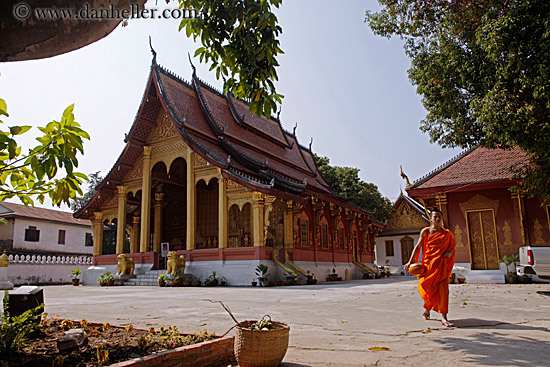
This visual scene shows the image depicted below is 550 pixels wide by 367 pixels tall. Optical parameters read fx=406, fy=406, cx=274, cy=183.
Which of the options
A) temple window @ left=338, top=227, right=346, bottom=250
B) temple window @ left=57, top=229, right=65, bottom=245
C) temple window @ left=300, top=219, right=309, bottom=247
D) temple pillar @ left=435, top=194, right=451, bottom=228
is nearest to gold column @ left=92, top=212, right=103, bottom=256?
temple window @ left=300, top=219, right=309, bottom=247

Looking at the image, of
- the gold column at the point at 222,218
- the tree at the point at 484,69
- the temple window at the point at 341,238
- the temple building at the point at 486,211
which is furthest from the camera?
the temple window at the point at 341,238

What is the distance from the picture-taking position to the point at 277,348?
8.81 feet

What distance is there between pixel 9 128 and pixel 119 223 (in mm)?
15247

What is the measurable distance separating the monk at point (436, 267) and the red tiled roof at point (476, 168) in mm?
8733

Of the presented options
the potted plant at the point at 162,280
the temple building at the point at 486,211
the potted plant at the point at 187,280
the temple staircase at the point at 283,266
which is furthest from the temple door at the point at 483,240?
the potted plant at the point at 162,280

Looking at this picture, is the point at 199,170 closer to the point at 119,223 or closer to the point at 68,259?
the point at 119,223

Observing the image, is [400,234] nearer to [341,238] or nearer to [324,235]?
[341,238]

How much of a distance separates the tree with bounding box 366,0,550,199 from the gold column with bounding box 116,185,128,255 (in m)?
11.8

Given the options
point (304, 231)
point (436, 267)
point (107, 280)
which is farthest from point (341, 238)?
point (436, 267)

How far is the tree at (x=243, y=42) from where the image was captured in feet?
9.46

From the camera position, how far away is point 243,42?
3041 mm

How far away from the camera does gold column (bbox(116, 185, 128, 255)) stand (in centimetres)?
1631

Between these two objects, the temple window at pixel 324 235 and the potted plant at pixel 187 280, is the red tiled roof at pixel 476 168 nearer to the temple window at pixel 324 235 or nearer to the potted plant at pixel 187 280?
the temple window at pixel 324 235

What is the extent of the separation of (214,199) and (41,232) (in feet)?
41.2
